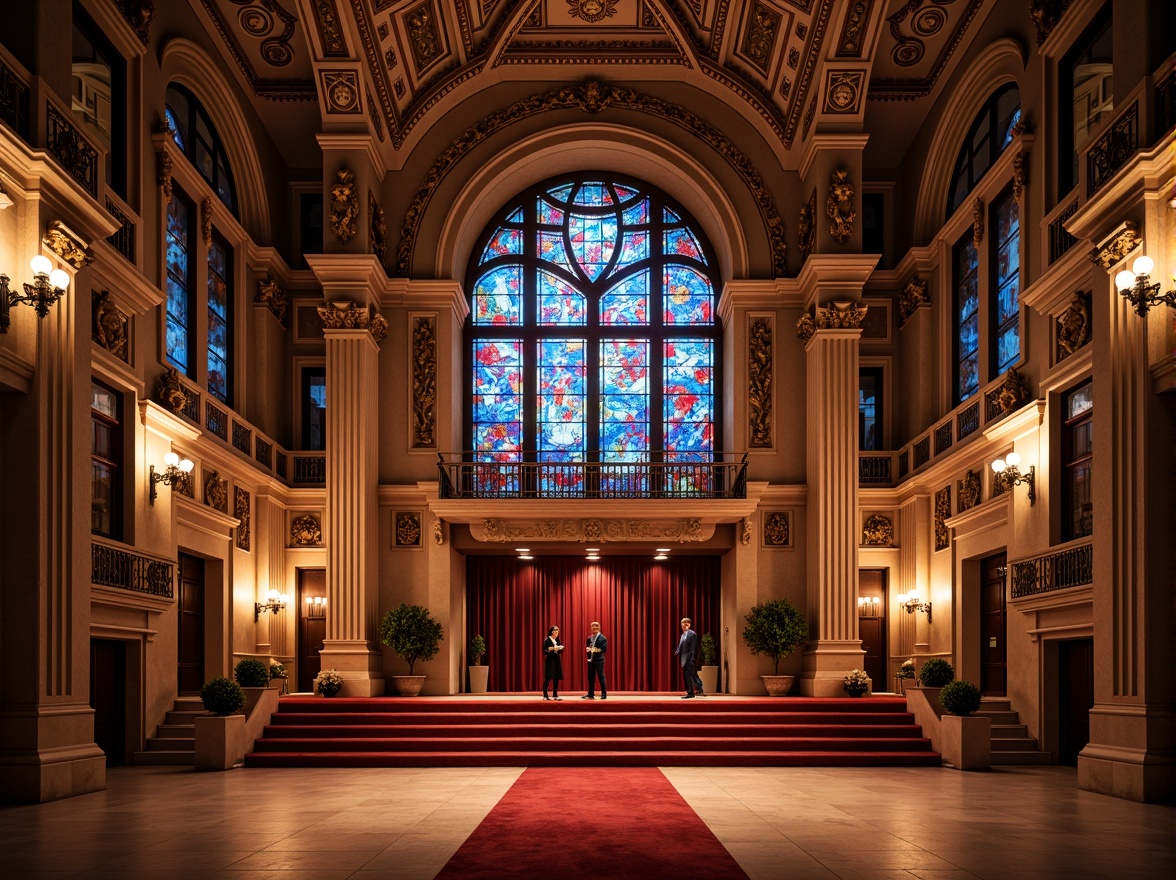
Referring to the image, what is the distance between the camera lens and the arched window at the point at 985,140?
20.4 meters

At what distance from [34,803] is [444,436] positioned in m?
12.7

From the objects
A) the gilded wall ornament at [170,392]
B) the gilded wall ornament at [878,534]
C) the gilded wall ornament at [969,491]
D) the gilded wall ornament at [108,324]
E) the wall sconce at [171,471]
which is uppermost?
the gilded wall ornament at [108,324]

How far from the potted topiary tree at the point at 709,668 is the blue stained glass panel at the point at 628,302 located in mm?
7235

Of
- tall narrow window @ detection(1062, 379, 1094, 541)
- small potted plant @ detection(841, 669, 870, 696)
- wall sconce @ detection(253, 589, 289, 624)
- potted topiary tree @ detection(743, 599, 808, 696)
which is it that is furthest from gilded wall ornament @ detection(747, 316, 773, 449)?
wall sconce @ detection(253, 589, 289, 624)

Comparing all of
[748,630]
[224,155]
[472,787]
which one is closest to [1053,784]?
[472,787]

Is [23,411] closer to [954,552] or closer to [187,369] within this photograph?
[187,369]

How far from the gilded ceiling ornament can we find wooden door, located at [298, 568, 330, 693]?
11433 mm

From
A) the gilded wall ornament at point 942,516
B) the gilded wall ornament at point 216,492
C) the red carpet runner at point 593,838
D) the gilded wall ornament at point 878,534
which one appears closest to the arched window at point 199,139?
the gilded wall ornament at point 216,492

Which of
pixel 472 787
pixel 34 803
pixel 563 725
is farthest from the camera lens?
pixel 563 725

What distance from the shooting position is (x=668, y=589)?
27094mm

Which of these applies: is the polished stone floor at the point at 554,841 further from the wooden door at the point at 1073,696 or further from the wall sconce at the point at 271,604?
the wall sconce at the point at 271,604

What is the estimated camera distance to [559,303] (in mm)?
26500

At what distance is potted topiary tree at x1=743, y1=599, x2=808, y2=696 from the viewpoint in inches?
880

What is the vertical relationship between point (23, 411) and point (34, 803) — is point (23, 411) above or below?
above
